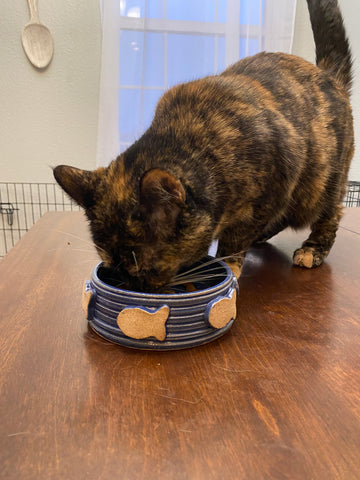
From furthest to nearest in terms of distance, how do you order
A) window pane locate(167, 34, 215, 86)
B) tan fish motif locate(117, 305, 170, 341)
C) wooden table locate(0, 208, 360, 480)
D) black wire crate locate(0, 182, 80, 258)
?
black wire crate locate(0, 182, 80, 258), window pane locate(167, 34, 215, 86), tan fish motif locate(117, 305, 170, 341), wooden table locate(0, 208, 360, 480)

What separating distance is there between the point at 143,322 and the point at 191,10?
239 centimetres

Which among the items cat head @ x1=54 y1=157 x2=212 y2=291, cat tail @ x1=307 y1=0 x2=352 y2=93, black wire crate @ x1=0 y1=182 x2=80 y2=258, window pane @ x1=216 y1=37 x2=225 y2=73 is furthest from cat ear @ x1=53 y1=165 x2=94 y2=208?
black wire crate @ x1=0 y1=182 x2=80 y2=258

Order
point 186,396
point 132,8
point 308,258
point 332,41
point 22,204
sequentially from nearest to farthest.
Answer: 1. point 186,396
2. point 308,258
3. point 332,41
4. point 132,8
5. point 22,204

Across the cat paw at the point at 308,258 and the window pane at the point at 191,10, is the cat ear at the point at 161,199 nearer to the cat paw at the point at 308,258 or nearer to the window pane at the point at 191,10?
the cat paw at the point at 308,258

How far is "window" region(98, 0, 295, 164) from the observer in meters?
2.46

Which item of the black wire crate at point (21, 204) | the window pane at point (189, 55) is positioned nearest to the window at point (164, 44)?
the window pane at point (189, 55)

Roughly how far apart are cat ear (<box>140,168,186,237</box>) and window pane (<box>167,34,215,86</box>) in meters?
1.98

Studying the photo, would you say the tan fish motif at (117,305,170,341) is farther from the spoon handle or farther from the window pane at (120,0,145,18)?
the spoon handle

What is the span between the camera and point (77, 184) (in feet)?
2.71

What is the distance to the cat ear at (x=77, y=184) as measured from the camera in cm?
82

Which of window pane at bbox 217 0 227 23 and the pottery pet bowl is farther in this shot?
window pane at bbox 217 0 227 23

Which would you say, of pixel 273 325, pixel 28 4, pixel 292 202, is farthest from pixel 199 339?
pixel 28 4

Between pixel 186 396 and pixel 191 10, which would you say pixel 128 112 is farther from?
pixel 186 396

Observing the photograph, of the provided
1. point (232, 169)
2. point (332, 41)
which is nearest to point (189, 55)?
point (332, 41)
